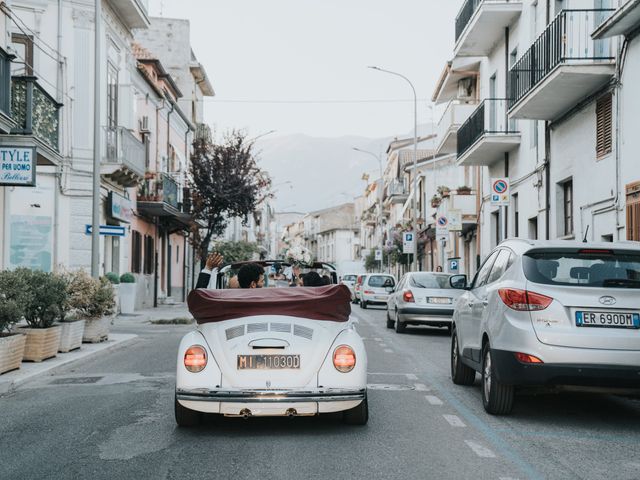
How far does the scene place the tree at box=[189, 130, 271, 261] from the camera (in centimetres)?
4150

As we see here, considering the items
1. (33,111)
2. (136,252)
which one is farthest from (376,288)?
(33,111)

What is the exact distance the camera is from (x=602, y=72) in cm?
1752

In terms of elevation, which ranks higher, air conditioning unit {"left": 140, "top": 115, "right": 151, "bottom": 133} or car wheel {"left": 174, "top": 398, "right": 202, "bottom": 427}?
air conditioning unit {"left": 140, "top": 115, "right": 151, "bottom": 133}

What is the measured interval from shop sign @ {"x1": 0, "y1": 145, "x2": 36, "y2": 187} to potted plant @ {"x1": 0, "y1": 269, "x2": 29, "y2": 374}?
137 inches

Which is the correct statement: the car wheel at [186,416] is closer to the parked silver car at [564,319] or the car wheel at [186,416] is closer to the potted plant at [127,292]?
the parked silver car at [564,319]

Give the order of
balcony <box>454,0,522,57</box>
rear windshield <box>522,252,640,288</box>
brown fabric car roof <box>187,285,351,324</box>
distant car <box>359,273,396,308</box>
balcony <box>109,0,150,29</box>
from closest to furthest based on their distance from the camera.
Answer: brown fabric car roof <box>187,285,351,324</box>, rear windshield <box>522,252,640,288</box>, balcony <box>454,0,522,57</box>, balcony <box>109,0,150,29</box>, distant car <box>359,273,396,308</box>

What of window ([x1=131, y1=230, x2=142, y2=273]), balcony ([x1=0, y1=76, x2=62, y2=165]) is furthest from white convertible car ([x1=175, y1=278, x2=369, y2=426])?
window ([x1=131, y1=230, x2=142, y2=273])

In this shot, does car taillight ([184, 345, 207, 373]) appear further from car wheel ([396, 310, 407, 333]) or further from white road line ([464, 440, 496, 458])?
car wheel ([396, 310, 407, 333])

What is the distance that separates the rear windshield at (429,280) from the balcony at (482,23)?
914cm

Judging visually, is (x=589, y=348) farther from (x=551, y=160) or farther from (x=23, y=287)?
(x=551, y=160)

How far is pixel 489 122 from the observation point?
88.5ft

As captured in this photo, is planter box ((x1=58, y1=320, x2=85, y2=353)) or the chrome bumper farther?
planter box ((x1=58, y1=320, x2=85, y2=353))

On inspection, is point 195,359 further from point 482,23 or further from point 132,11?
point 132,11

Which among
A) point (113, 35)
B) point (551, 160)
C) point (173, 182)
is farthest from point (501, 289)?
point (173, 182)
